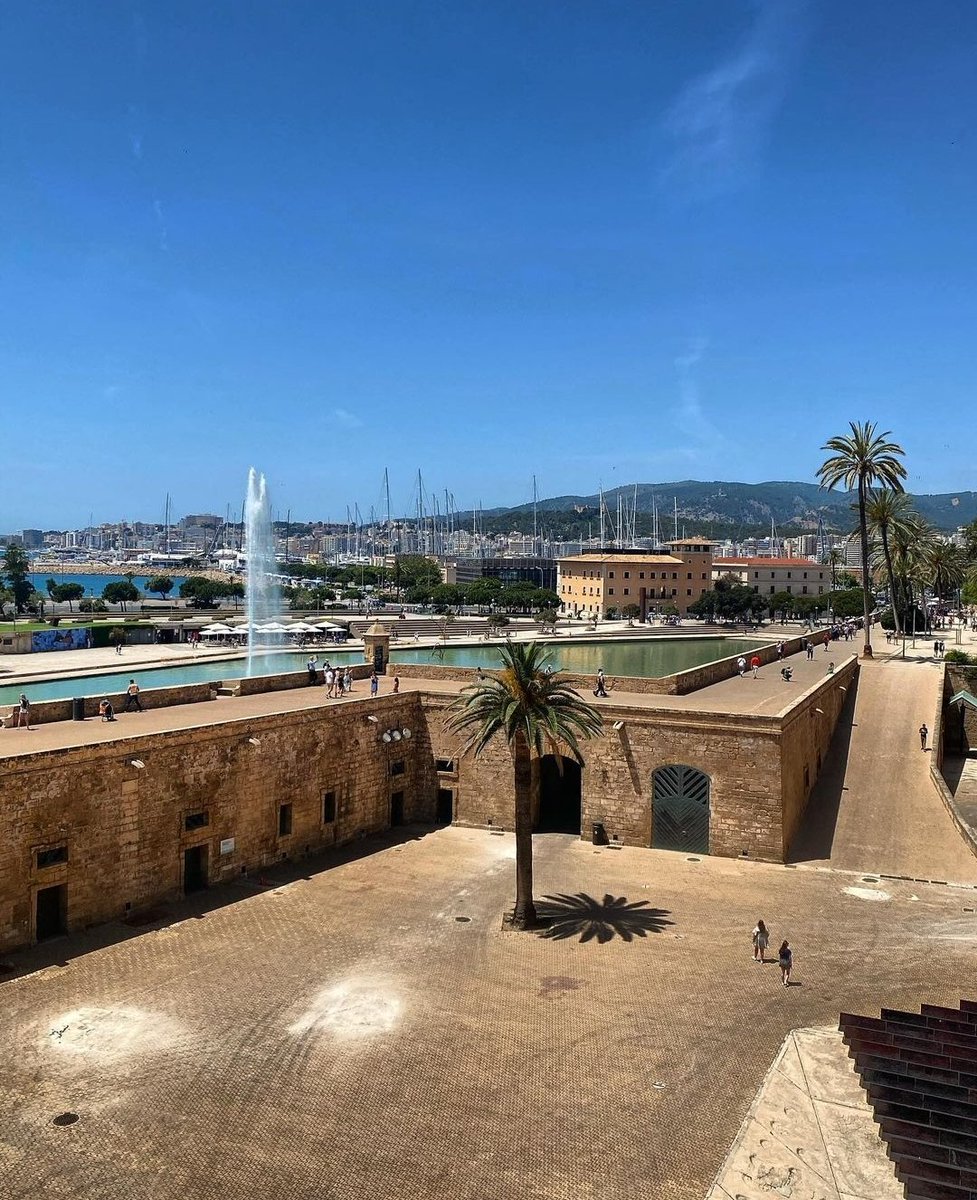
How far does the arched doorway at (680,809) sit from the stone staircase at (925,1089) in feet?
32.2

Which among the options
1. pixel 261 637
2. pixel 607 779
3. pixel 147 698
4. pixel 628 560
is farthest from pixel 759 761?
pixel 628 560

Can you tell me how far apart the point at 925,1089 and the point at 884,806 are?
634 inches

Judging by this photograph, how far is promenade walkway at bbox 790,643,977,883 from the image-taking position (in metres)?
23.2

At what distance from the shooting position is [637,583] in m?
119

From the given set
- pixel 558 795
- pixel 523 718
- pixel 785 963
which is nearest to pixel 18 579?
pixel 558 795

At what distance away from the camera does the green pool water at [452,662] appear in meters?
35.8

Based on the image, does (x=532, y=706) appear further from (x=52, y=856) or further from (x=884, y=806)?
(x=884, y=806)

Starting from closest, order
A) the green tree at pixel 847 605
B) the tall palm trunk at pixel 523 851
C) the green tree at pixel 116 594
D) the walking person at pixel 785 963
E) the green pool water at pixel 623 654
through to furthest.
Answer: the walking person at pixel 785 963 < the tall palm trunk at pixel 523 851 < the green pool water at pixel 623 654 < the green tree at pixel 847 605 < the green tree at pixel 116 594

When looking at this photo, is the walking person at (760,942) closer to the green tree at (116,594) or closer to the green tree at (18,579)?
the green tree at (18,579)

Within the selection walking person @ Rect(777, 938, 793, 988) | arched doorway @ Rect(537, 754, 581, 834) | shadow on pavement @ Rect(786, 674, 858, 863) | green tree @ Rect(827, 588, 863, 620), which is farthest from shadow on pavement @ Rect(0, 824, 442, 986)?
green tree @ Rect(827, 588, 863, 620)

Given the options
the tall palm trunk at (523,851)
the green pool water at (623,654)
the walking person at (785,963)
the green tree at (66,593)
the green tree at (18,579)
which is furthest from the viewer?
the green tree at (66,593)

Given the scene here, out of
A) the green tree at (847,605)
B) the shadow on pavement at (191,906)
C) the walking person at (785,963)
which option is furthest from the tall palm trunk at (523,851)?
the green tree at (847,605)

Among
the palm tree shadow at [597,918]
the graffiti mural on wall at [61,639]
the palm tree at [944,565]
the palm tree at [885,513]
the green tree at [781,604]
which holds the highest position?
the palm tree at [885,513]

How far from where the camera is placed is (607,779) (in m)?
24.8
